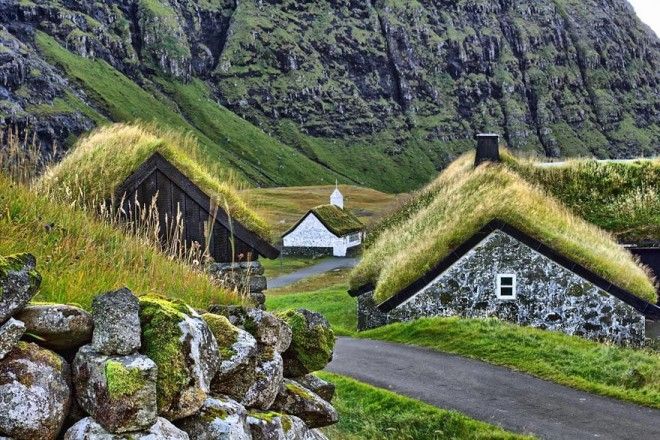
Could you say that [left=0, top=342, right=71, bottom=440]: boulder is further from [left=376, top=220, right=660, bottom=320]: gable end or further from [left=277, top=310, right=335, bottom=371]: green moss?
[left=376, top=220, right=660, bottom=320]: gable end

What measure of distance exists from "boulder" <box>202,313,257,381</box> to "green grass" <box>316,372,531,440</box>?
440 centimetres

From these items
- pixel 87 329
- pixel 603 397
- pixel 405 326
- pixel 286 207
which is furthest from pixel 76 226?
pixel 286 207

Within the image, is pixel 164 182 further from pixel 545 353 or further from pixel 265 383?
pixel 545 353

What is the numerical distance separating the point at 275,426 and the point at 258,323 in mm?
972

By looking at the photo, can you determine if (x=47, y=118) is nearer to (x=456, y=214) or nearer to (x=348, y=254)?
(x=348, y=254)

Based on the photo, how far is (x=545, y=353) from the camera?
16797 mm

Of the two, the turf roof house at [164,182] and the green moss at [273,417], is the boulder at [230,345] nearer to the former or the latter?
the green moss at [273,417]

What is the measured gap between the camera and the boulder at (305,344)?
7.05 metres

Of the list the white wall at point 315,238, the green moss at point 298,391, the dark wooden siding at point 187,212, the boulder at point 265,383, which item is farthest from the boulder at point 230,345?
the white wall at point 315,238

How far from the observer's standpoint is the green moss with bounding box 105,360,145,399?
13.9 ft

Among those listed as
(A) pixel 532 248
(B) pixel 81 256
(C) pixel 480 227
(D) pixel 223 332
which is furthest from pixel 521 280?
(B) pixel 81 256

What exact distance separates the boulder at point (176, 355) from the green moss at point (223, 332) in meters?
0.55

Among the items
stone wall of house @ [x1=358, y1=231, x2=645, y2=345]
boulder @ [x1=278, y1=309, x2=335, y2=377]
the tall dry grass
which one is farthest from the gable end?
boulder @ [x1=278, y1=309, x2=335, y2=377]

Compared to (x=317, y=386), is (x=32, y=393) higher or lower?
higher
